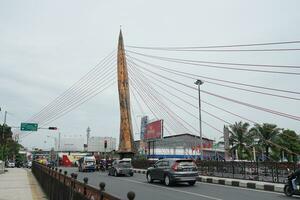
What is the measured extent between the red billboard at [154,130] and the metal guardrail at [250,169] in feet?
91.6

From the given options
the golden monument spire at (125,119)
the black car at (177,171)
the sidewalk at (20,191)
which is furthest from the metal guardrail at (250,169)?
the golden monument spire at (125,119)

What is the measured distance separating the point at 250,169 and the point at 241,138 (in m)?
44.1

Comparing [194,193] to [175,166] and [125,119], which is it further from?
[125,119]

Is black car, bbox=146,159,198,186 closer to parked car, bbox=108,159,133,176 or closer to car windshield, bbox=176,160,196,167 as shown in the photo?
car windshield, bbox=176,160,196,167

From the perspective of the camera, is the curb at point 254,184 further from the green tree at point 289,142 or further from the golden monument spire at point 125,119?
the green tree at point 289,142

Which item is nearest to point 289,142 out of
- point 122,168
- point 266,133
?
point 266,133

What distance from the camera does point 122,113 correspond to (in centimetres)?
5384

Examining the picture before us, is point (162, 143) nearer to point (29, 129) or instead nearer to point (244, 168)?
point (29, 129)

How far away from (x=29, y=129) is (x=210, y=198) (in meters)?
49.2

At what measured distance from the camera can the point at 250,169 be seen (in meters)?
25.8

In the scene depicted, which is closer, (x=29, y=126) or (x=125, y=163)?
(x=125, y=163)

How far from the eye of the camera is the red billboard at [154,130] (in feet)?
203

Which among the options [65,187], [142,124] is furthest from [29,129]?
[65,187]

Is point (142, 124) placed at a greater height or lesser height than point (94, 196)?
greater
